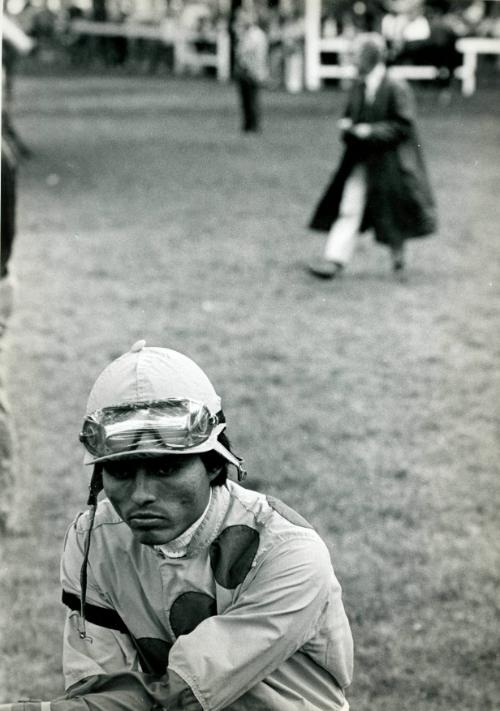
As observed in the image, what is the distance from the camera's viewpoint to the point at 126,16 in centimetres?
3184

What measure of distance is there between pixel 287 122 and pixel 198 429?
18.4m

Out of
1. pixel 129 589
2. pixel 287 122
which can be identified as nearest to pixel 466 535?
pixel 129 589

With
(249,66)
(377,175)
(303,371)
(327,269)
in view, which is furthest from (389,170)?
(249,66)

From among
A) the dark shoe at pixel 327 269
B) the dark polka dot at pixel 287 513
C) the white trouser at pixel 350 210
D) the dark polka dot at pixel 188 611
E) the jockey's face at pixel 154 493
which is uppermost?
the jockey's face at pixel 154 493

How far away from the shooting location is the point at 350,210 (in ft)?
30.9

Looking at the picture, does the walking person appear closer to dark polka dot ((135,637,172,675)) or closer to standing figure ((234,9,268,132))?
dark polka dot ((135,637,172,675))

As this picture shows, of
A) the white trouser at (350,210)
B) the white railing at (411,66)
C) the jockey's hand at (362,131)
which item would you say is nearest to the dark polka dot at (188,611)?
the white trouser at (350,210)

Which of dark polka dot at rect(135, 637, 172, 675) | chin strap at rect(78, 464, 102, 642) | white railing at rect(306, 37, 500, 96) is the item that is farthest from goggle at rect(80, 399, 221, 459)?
white railing at rect(306, 37, 500, 96)

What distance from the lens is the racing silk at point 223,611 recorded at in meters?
2.31

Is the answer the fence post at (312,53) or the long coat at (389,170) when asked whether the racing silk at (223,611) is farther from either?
the fence post at (312,53)

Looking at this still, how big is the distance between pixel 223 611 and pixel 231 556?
11 cm

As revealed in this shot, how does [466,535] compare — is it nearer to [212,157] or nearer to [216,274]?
[216,274]

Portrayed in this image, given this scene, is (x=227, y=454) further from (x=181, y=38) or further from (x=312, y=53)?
(x=181, y=38)

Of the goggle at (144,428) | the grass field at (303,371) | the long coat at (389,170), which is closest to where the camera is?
the goggle at (144,428)
